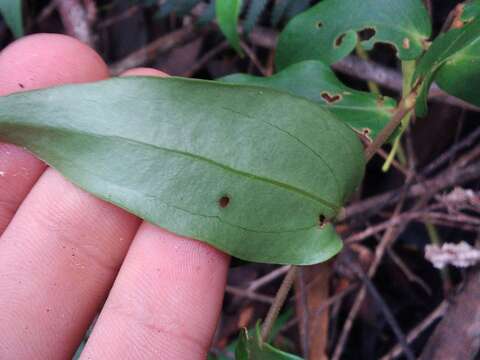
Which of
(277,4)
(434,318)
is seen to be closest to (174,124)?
(277,4)

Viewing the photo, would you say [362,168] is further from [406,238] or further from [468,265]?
[406,238]

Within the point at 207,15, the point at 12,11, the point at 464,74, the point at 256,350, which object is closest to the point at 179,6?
the point at 207,15

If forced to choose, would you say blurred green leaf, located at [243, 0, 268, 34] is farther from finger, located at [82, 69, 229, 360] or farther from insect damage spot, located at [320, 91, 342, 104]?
finger, located at [82, 69, 229, 360]

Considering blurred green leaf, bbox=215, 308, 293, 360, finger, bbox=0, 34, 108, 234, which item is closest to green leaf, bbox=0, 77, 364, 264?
finger, bbox=0, 34, 108, 234

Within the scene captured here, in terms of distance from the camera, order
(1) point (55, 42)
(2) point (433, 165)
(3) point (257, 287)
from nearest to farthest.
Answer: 1. (1) point (55, 42)
2. (2) point (433, 165)
3. (3) point (257, 287)

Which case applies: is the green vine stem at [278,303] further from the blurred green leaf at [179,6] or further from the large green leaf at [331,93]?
the blurred green leaf at [179,6]

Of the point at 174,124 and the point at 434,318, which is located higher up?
the point at 174,124
